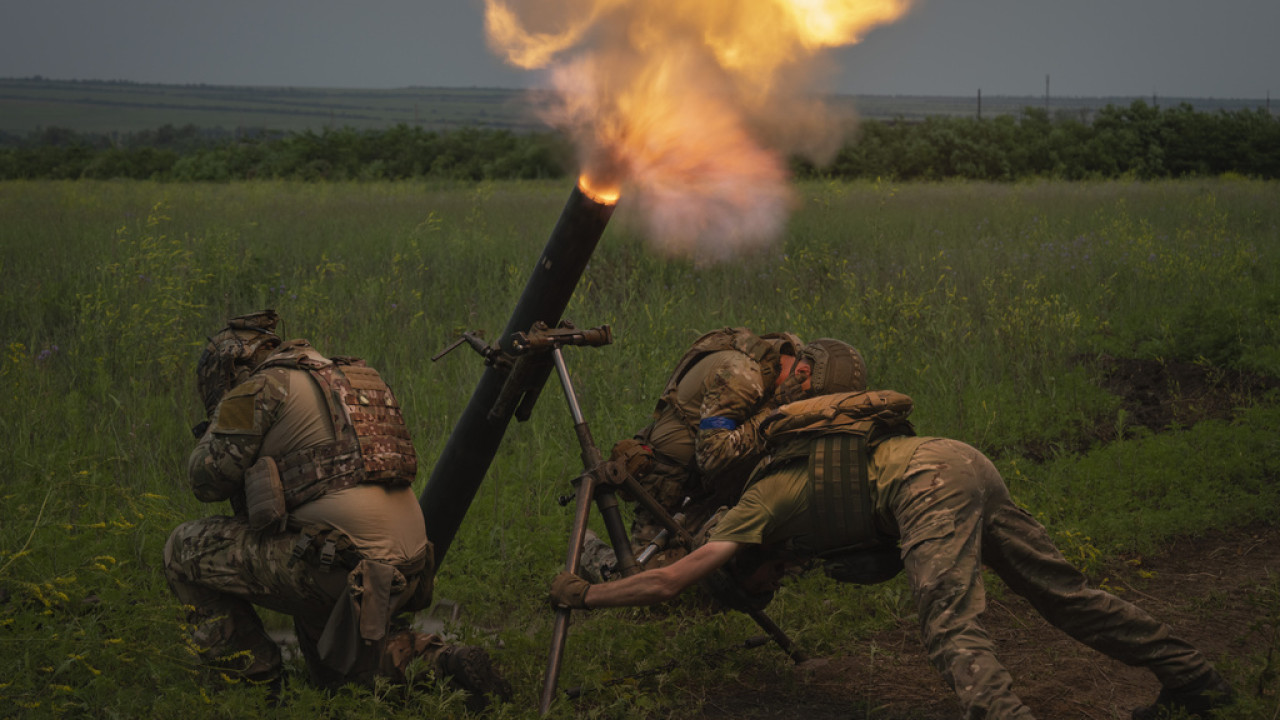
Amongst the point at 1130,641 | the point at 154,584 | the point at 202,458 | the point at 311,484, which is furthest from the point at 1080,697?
the point at 154,584

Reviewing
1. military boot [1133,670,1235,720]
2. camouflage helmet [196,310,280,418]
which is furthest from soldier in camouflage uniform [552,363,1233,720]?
camouflage helmet [196,310,280,418]

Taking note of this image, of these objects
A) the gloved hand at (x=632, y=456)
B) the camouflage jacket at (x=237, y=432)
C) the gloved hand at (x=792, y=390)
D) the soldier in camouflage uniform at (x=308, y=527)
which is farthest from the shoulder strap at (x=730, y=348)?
the camouflage jacket at (x=237, y=432)

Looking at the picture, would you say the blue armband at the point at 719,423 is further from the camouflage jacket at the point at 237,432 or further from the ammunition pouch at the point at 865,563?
the camouflage jacket at the point at 237,432

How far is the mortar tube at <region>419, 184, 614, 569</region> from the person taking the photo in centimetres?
388

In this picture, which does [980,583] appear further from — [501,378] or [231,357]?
[231,357]

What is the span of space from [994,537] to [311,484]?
259 cm

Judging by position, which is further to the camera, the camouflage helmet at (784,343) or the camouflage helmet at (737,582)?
the camouflage helmet at (784,343)

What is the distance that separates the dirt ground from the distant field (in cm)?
6423

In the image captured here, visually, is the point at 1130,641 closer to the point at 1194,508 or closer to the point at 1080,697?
the point at 1080,697

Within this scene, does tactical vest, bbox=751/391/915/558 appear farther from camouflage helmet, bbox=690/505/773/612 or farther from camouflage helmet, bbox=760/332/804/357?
camouflage helmet, bbox=760/332/804/357

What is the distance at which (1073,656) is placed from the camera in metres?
Answer: 4.60

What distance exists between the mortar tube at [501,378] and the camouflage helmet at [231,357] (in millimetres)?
881

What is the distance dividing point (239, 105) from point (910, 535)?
146m

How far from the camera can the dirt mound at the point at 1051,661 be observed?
13.5 feet
